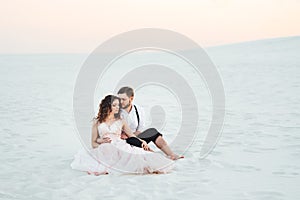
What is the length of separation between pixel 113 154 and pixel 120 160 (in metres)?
0.12

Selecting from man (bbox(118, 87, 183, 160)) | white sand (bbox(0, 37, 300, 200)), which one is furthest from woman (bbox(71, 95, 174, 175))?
man (bbox(118, 87, 183, 160))

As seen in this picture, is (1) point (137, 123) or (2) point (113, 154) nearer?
(2) point (113, 154)

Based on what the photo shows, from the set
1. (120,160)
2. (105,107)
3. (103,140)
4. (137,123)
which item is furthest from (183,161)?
(105,107)

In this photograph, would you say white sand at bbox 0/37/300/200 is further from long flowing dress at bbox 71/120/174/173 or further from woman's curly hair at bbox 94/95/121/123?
woman's curly hair at bbox 94/95/121/123

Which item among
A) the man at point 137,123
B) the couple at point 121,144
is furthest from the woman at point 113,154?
the man at point 137,123

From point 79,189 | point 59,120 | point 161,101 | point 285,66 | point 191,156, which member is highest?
point 285,66

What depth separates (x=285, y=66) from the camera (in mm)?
19016

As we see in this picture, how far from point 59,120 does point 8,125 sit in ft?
4.24

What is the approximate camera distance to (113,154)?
197 inches

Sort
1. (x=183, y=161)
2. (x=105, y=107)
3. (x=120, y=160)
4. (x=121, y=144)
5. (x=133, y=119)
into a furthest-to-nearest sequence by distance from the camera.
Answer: (x=133, y=119) < (x=183, y=161) < (x=105, y=107) < (x=121, y=144) < (x=120, y=160)

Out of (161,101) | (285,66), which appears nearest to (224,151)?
(161,101)

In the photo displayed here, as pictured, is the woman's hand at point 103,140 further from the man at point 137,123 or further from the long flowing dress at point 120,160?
the man at point 137,123

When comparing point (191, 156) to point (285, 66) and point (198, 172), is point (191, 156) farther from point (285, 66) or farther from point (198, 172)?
point (285, 66)

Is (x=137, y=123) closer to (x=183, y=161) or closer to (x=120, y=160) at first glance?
(x=183, y=161)
